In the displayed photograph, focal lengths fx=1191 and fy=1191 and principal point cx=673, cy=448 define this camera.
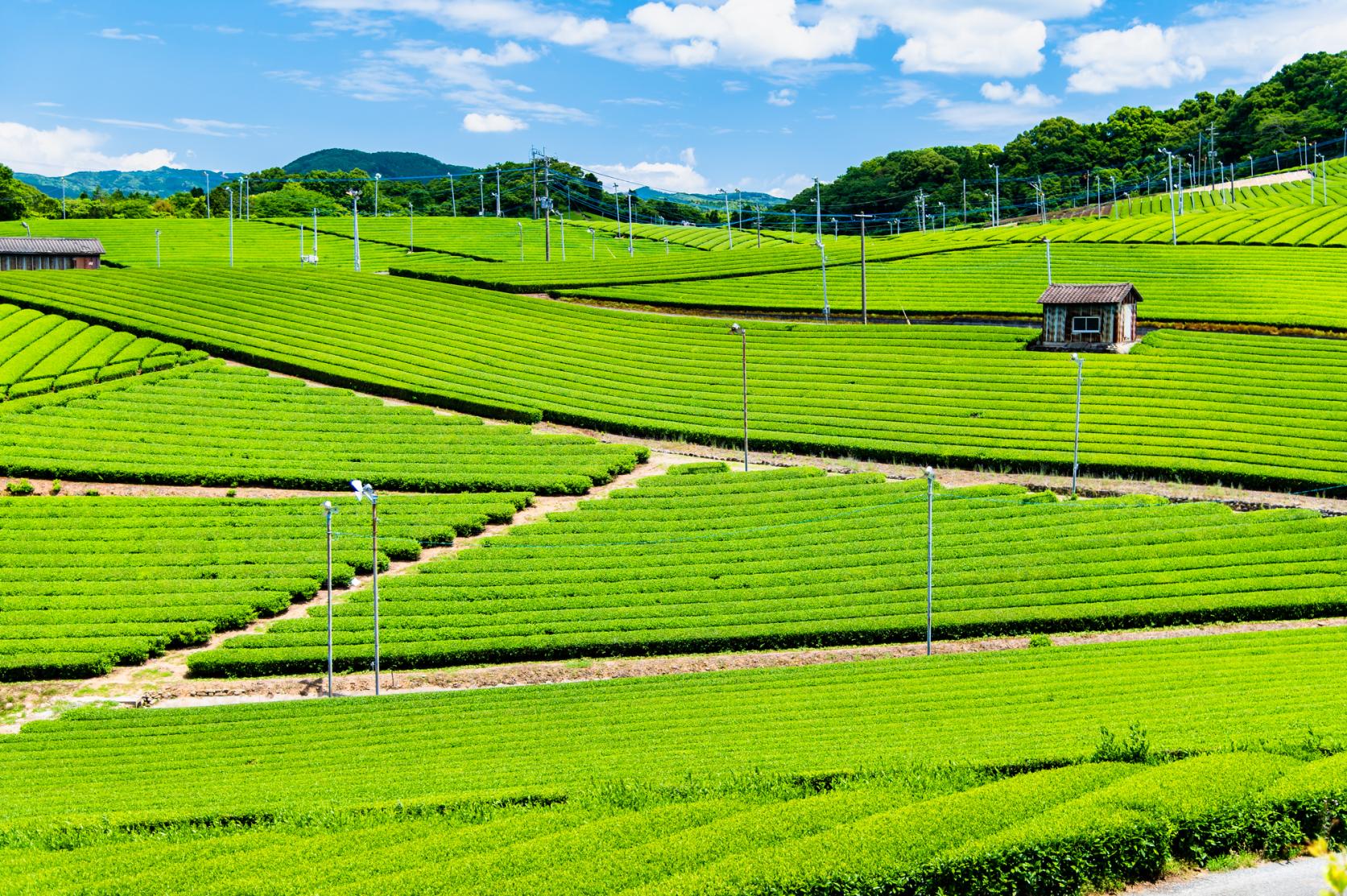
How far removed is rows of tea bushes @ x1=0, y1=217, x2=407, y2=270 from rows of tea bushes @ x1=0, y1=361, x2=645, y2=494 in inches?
2373

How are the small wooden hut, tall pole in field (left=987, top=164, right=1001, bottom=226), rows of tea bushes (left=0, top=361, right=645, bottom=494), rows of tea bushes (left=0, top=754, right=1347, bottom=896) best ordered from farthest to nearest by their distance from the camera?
1. tall pole in field (left=987, top=164, right=1001, bottom=226)
2. the small wooden hut
3. rows of tea bushes (left=0, top=361, right=645, bottom=494)
4. rows of tea bushes (left=0, top=754, right=1347, bottom=896)

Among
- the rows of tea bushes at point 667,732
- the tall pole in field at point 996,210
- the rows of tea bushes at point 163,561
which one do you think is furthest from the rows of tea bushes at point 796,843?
the tall pole in field at point 996,210

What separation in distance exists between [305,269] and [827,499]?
6026 centimetres

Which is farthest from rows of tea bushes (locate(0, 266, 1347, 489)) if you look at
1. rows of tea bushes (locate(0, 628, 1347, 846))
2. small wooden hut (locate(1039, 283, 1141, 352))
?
rows of tea bushes (locate(0, 628, 1347, 846))

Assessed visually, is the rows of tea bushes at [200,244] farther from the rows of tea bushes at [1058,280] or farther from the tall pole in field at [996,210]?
the tall pole in field at [996,210]

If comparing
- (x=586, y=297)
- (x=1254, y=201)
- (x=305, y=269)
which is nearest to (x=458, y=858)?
(x=586, y=297)

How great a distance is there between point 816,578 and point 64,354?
4776 cm

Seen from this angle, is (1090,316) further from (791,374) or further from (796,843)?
(796,843)

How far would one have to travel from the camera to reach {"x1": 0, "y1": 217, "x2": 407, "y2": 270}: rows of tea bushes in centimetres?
12525

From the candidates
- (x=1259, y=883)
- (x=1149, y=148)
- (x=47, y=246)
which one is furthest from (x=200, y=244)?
(x=1149, y=148)

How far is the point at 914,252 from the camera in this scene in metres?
104

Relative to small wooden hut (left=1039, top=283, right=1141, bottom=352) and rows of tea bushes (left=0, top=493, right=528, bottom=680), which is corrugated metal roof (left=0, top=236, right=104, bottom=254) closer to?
rows of tea bushes (left=0, top=493, right=528, bottom=680)

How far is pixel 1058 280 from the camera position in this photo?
8756 centimetres

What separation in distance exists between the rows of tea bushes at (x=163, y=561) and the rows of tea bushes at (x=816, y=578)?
2.49 meters
